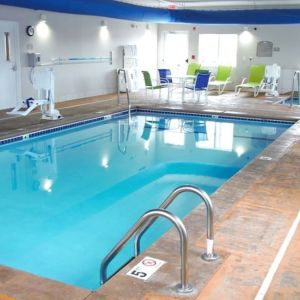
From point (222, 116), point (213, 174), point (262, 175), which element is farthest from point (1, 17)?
point (262, 175)

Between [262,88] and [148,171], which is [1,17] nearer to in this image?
[148,171]

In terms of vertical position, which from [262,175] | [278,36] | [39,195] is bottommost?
[39,195]

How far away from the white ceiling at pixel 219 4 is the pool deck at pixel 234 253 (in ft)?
25.8

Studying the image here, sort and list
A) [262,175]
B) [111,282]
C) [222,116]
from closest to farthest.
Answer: [111,282] < [262,175] < [222,116]

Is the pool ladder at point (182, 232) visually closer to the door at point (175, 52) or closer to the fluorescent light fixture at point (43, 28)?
the fluorescent light fixture at point (43, 28)

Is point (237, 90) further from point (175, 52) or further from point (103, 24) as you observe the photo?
point (103, 24)

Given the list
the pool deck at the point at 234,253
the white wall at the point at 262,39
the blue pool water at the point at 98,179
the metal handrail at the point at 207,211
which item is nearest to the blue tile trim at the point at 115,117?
the blue pool water at the point at 98,179

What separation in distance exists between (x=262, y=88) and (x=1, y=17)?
7.30 meters

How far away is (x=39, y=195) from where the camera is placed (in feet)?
17.3

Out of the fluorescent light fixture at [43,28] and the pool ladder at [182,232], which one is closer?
the pool ladder at [182,232]

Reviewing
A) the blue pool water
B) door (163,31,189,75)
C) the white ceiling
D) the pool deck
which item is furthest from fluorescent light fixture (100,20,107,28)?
the pool deck

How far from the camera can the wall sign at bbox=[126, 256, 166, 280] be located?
277cm

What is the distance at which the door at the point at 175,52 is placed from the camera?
50.4 ft

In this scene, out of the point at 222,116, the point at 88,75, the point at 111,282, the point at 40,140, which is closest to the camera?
the point at 111,282
